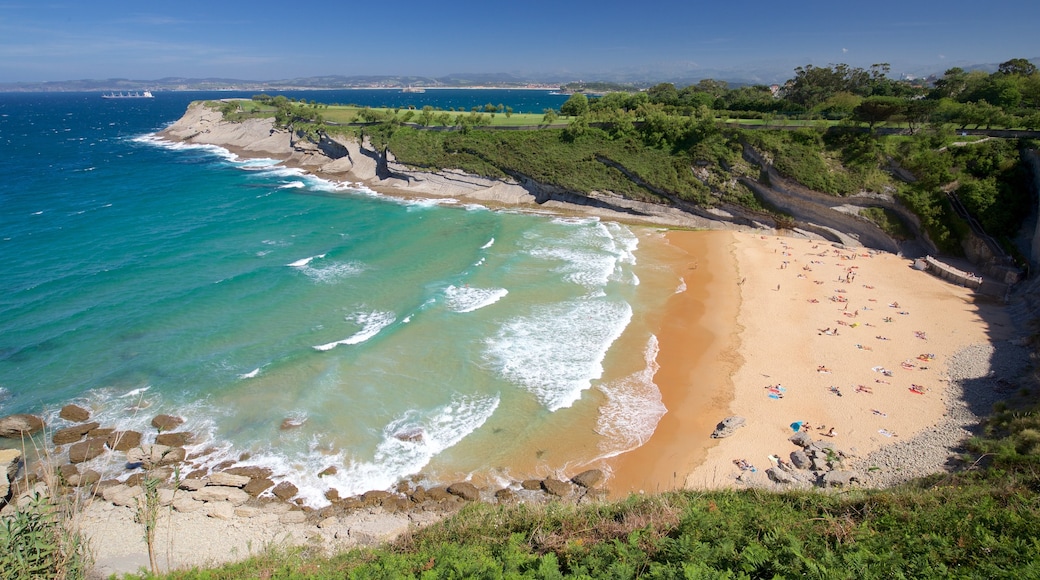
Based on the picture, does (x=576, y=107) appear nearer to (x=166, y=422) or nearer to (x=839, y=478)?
(x=839, y=478)

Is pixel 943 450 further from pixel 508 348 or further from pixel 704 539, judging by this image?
pixel 508 348

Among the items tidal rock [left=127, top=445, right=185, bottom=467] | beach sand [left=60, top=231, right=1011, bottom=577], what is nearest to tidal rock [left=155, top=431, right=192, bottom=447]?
tidal rock [left=127, top=445, right=185, bottom=467]

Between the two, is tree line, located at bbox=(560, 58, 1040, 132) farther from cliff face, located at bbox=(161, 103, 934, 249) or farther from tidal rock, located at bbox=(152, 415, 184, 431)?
tidal rock, located at bbox=(152, 415, 184, 431)

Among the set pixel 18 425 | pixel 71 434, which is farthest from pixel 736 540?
pixel 18 425

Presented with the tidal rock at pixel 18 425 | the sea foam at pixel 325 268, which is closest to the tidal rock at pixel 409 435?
the tidal rock at pixel 18 425

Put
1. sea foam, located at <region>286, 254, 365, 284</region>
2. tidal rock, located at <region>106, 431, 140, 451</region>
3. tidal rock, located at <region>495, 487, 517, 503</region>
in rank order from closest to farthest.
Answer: tidal rock, located at <region>495, 487, 517, 503</region> → tidal rock, located at <region>106, 431, 140, 451</region> → sea foam, located at <region>286, 254, 365, 284</region>
